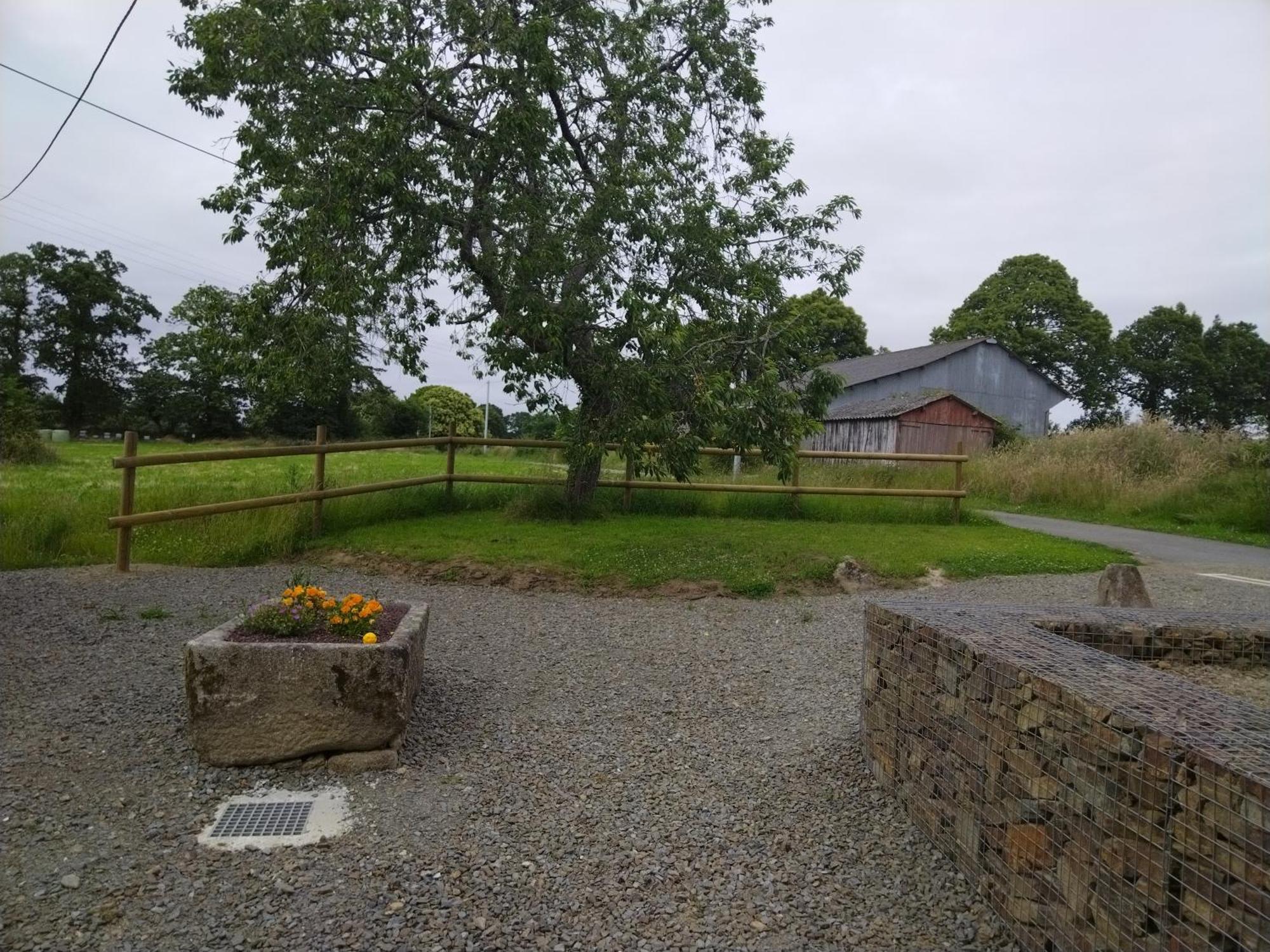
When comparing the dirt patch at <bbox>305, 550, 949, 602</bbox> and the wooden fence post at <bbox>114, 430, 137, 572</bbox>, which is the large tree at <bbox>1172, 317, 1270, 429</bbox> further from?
the wooden fence post at <bbox>114, 430, 137, 572</bbox>

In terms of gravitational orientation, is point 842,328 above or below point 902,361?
above

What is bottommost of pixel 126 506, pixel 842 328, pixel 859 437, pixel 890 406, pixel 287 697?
pixel 287 697

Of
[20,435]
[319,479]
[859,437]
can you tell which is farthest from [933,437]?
[20,435]

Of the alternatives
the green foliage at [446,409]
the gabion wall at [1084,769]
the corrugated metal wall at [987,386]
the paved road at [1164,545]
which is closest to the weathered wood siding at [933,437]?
the corrugated metal wall at [987,386]

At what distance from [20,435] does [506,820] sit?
66.6ft

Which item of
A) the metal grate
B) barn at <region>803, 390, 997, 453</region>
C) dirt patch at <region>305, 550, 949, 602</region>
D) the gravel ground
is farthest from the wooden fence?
barn at <region>803, 390, 997, 453</region>

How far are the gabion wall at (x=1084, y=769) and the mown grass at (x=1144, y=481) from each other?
12059mm

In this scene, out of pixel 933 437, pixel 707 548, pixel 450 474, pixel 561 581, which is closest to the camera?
pixel 561 581

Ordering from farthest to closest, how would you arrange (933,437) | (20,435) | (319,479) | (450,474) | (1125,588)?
1. (933,437)
2. (20,435)
3. (450,474)
4. (319,479)
5. (1125,588)

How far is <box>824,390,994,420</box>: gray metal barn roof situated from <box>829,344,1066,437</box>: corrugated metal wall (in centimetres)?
69

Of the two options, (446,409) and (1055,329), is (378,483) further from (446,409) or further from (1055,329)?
(446,409)

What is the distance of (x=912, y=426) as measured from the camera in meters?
24.8

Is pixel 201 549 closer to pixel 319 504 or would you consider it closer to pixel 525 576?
pixel 319 504

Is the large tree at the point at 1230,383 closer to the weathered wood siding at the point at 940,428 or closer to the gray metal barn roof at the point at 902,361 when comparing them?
the gray metal barn roof at the point at 902,361
